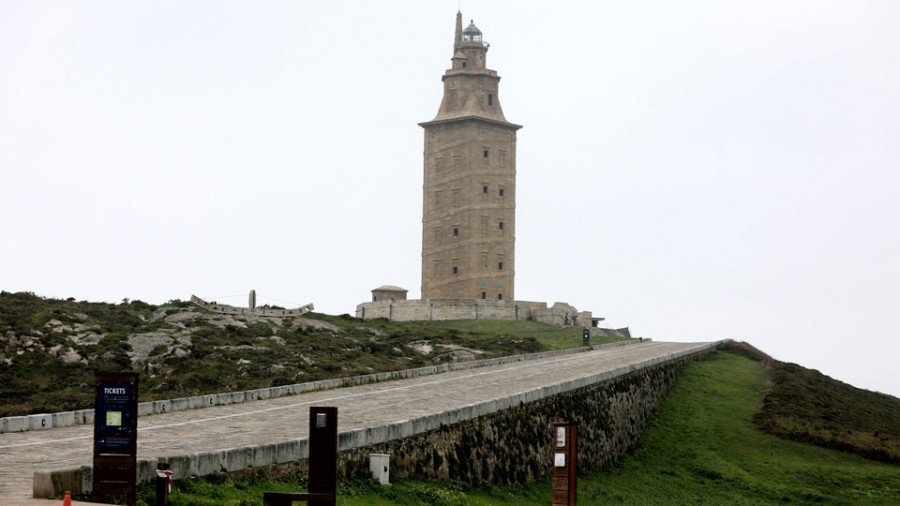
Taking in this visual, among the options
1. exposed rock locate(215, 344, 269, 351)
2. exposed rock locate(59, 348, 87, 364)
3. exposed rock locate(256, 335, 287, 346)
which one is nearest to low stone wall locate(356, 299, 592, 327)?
exposed rock locate(256, 335, 287, 346)

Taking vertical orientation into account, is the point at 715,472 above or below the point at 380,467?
below

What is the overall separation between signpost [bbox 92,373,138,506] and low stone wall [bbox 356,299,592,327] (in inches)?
3102

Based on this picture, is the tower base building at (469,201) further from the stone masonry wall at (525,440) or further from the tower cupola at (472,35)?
the stone masonry wall at (525,440)

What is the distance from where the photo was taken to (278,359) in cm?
5172

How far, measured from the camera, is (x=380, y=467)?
67.4 feet

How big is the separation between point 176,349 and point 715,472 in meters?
24.3

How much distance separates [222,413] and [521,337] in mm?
49809

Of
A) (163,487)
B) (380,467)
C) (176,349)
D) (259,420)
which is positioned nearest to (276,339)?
(176,349)

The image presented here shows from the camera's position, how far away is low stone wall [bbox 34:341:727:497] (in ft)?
57.3

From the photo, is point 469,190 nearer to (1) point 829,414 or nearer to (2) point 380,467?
(1) point 829,414

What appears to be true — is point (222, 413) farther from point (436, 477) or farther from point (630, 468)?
point (630, 468)

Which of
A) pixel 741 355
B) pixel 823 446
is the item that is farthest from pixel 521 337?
pixel 823 446

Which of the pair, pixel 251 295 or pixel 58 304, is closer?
pixel 58 304

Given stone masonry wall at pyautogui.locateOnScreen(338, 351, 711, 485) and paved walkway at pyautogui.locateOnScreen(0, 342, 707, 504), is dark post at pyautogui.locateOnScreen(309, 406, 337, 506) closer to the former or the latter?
paved walkway at pyautogui.locateOnScreen(0, 342, 707, 504)
